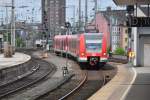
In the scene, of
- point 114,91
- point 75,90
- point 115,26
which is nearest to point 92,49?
point 75,90

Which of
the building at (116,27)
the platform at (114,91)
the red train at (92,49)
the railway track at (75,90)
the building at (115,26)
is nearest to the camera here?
the platform at (114,91)

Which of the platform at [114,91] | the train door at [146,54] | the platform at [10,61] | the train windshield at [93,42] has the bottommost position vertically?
the platform at [10,61]

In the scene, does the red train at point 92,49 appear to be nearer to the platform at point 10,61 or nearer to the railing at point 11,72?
the railing at point 11,72

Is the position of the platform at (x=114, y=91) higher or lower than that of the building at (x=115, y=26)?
lower

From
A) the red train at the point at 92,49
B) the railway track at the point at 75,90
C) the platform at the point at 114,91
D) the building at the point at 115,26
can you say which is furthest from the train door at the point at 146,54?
the building at the point at 115,26

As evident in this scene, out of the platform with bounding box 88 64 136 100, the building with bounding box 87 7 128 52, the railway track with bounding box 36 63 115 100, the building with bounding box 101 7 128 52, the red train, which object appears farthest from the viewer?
the building with bounding box 101 7 128 52

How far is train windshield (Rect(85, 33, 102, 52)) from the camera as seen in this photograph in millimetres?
41094

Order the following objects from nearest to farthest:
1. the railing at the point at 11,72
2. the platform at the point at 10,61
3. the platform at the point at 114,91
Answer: the platform at the point at 114,91
the railing at the point at 11,72
the platform at the point at 10,61

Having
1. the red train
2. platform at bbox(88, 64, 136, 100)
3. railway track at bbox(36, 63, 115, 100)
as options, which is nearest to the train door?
the red train

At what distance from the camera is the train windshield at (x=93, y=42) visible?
135 feet

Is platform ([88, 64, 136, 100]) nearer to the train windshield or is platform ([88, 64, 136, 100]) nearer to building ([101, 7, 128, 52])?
the train windshield

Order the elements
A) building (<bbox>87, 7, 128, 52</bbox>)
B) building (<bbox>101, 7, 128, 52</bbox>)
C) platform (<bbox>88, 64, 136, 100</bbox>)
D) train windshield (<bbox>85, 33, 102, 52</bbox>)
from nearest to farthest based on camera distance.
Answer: platform (<bbox>88, 64, 136, 100</bbox>) → train windshield (<bbox>85, 33, 102, 52</bbox>) → building (<bbox>87, 7, 128, 52</bbox>) → building (<bbox>101, 7, 128, 52</bbox>)

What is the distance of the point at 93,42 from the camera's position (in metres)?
41.1

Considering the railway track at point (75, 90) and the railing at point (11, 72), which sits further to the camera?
the railing at point (11, 72)
